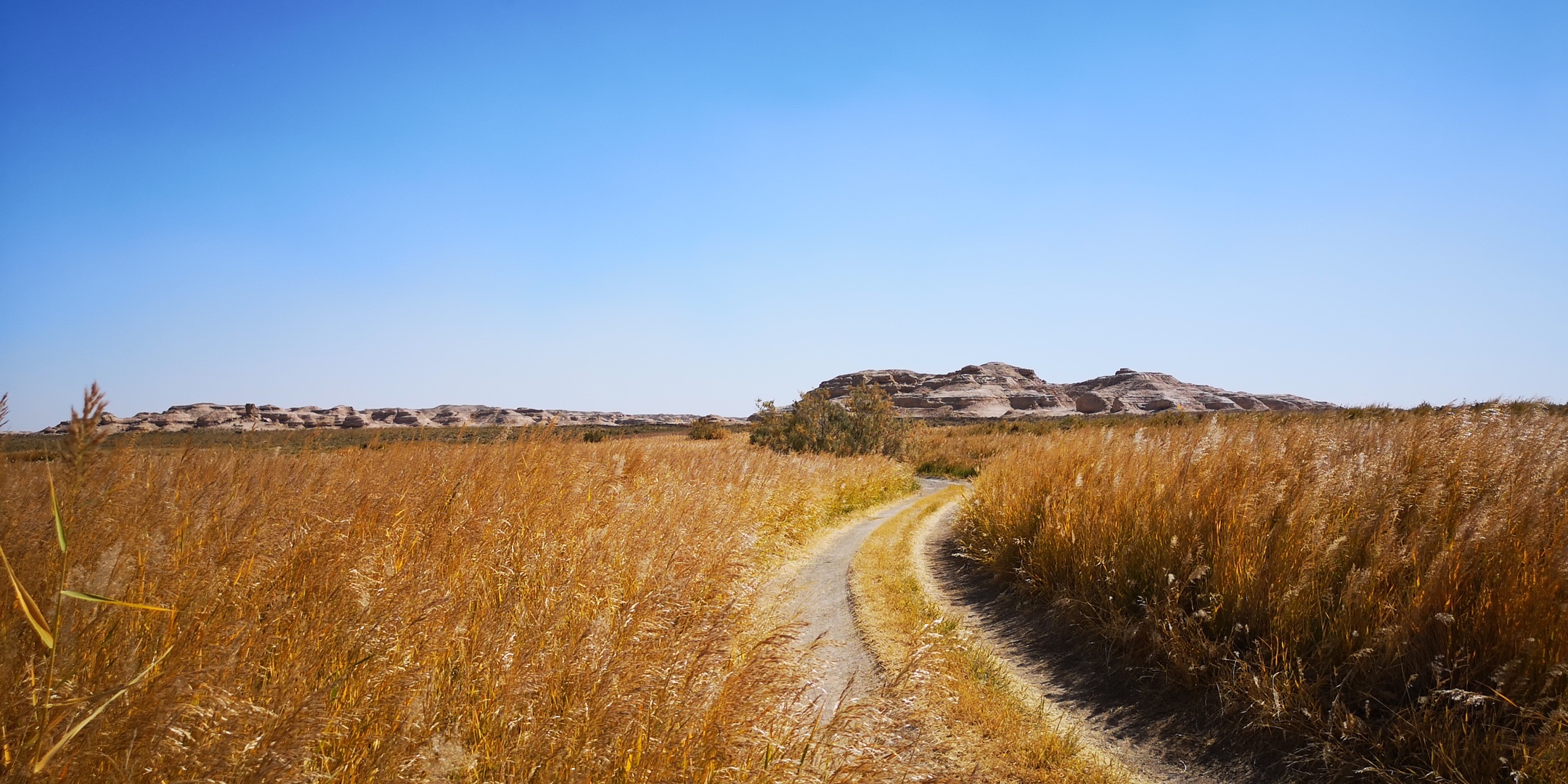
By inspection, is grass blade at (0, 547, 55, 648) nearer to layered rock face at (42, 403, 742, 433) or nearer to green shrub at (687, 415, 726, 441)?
green shrub at (687, 415, 726, 441)

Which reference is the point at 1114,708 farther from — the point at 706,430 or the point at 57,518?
the point at 706,430

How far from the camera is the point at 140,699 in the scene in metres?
2.26

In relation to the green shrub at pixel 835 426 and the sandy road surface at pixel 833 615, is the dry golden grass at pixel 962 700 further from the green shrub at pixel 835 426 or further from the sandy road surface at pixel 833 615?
the green shrub at pixel 835 426

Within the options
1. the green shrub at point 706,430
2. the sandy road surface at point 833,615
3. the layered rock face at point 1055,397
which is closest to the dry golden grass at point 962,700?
the sandy road surface at point 833,615

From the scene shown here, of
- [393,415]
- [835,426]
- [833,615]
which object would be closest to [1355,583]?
[833,615]

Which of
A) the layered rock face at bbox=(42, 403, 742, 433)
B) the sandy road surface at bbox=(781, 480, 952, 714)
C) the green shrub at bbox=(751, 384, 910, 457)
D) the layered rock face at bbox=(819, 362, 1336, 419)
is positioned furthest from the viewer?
the layered rock face at bbox=(819, 362, 1336, 419)

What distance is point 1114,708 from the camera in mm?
6020

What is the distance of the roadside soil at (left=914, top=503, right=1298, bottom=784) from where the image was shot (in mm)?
4996

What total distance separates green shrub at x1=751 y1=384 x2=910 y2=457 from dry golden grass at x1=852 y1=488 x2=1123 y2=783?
18.0 m

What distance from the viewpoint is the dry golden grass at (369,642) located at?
235 centimetres

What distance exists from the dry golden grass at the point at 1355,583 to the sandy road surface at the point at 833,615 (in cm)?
244

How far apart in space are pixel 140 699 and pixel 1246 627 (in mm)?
6968

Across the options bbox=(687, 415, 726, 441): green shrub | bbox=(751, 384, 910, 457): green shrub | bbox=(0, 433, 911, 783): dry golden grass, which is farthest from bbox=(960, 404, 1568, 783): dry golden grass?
bbox=(687, 415, 726, 441): green shrub

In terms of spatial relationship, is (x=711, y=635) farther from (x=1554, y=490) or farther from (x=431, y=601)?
(x=1554, y=490)
